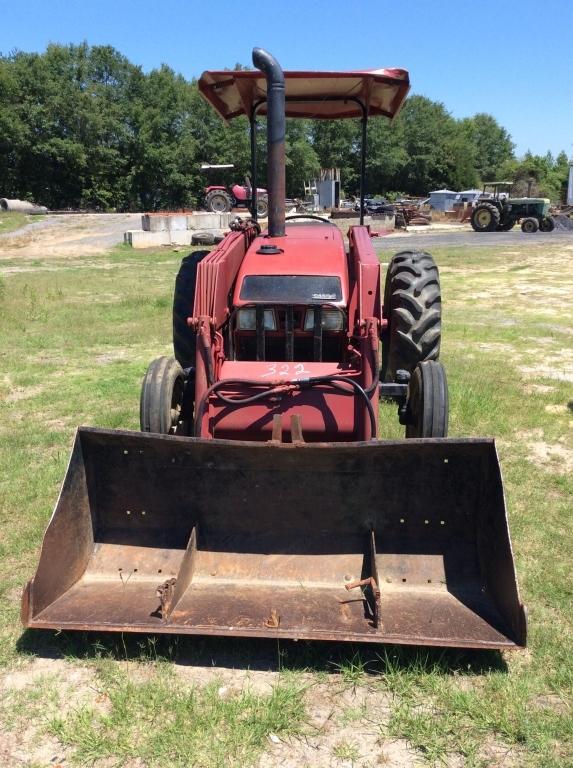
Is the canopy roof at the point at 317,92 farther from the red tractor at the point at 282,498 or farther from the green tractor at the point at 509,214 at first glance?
the green tractor at the point at 509,214

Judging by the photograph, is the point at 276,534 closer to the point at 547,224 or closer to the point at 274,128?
the point at 274,128

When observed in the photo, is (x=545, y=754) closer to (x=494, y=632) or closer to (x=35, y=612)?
(x=494, y=632)

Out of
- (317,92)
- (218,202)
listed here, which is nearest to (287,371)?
(317,92)

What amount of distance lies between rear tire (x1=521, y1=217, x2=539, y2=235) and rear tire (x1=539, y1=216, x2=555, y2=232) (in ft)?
1.70

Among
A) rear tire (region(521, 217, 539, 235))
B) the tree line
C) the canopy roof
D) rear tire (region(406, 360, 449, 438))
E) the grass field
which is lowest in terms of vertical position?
the grass field

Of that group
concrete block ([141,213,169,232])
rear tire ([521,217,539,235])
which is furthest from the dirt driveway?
rear tire ([521,217,539,235])

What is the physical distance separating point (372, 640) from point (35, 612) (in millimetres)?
1360

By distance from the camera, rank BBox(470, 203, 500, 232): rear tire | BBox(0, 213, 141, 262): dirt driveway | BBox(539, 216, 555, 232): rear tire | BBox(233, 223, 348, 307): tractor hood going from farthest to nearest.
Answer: BBox(470, 203, 500, 232): rear tire, BBox(539, 216, 555, 232): rear tire, BBox(0, 213, 141, 262): dirt driveway, BBox(233, 223, 348, 307): tractor hood

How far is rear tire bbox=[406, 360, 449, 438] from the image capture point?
12.5 feet

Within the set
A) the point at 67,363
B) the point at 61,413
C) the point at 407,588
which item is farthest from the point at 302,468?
the point at 67,363

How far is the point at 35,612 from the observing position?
2715mm

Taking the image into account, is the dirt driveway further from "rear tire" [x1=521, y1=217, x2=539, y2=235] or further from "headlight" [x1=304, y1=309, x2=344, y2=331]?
"headlight" [x1=304, y1=309, x2=344, y2=331]

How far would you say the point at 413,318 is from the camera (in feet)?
15.0

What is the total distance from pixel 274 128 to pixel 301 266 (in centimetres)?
91
